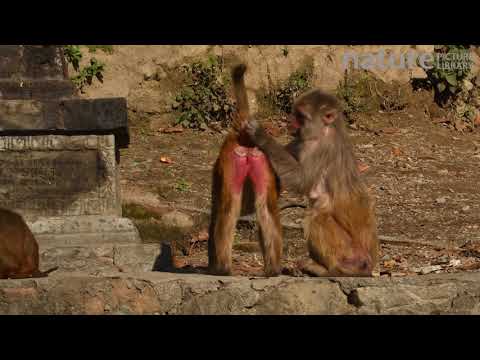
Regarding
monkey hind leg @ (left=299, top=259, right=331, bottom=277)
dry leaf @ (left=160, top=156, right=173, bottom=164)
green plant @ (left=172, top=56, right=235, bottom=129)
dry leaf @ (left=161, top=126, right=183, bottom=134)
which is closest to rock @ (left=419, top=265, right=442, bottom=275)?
monkey hind leg @ (left=299, top=259, right=331, bottom=277)

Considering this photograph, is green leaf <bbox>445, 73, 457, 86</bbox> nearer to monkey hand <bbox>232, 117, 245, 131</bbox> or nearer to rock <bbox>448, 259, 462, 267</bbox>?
rock <bbox>448, 259, 462, 267</bbox>

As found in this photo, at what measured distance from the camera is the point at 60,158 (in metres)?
8.83

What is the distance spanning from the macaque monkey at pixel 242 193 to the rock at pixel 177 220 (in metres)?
3.98

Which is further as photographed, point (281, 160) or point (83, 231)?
point (83, 231)

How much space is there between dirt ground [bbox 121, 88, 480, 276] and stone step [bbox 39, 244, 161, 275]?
0.95m

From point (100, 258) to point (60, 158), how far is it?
1.10 m

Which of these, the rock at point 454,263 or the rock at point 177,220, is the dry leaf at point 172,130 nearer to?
the rock at point 177,220


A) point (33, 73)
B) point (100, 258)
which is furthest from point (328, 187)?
point (33, 73)

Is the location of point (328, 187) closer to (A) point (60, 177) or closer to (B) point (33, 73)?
(A) point (60, 177)

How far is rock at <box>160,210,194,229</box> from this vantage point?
10938 mm

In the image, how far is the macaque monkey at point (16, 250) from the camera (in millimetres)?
7238

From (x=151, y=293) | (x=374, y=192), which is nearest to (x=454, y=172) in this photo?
(x=374, y=192)

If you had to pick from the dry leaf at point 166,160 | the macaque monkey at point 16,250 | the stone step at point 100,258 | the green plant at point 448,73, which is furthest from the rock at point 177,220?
the green plant at point 448,73

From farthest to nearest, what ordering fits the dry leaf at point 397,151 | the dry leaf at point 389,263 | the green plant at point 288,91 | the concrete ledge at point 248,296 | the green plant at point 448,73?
the green plant at point 448,73, the green plant at point 288,91, the dry leaf at point 397,151, the dry leaf at point 389,263, the concrete ledge at point 248,296
